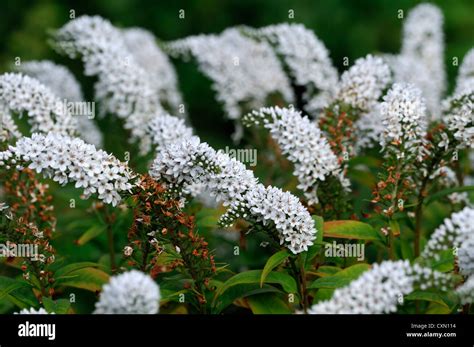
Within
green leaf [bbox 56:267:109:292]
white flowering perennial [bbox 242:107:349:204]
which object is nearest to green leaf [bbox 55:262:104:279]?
green leaf [bbox 56:267:109:292]

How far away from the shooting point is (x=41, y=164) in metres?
4.44

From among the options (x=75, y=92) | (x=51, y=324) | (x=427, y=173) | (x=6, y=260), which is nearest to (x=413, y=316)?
(x=427, y=173)

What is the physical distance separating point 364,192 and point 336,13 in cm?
549

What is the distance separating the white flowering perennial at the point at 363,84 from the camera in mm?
5707

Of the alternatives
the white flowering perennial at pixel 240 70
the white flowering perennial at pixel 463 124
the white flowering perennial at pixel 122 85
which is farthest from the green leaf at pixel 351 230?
the white flowering perennial at pixel 240 70

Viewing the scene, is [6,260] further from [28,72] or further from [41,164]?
[28,72]

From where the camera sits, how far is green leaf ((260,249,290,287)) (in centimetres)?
430

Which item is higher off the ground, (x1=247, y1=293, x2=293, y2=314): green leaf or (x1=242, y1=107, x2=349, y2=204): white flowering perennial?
(x1=242, y1=107, x2=349, y2=204): white flowering perennial

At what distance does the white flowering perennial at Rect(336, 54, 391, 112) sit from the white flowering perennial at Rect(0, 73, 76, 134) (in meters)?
A: 1.84

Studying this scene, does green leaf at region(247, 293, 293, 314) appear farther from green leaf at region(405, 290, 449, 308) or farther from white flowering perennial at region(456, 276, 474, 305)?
white flowering perennial at region(456, 276, 474, 305)

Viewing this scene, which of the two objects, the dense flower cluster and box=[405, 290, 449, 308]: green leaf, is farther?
the dense flower cluster

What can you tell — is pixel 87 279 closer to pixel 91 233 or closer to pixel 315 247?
pixel 91 233

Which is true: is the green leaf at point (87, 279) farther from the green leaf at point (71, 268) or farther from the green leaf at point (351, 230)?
the green leaf at point (351, 230)

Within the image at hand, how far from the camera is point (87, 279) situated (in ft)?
16.0
